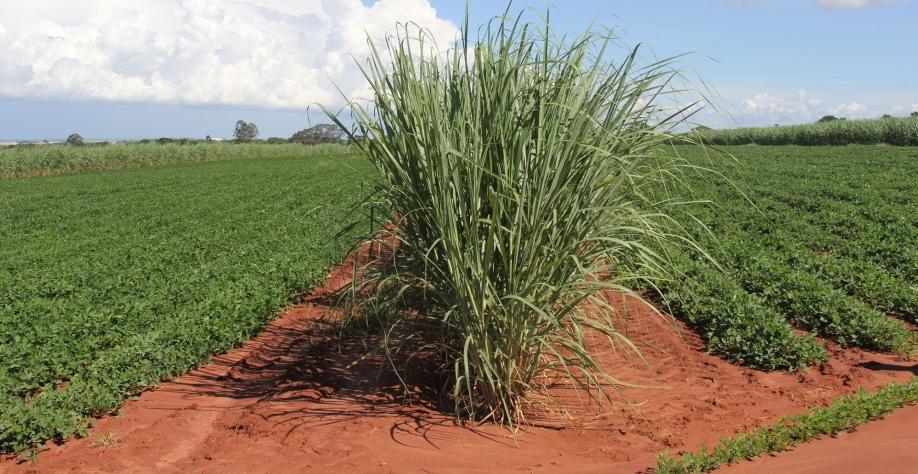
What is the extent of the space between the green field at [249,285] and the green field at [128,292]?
0.07 ft

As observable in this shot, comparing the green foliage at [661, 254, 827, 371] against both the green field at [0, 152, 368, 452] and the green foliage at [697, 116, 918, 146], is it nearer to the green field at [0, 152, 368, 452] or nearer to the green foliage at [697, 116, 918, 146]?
the green field at [0, 152, 368, 452]

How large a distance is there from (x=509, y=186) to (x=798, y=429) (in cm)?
236

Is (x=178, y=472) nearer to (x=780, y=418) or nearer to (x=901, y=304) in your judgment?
(x=780, y=418)

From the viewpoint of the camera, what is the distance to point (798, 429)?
4.37 m

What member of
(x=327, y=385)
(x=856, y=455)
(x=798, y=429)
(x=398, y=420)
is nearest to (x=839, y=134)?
(x=798, y=429)

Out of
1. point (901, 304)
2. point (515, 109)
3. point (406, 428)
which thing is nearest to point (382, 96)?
point (515, 109)

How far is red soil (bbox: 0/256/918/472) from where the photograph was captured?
4320 mm

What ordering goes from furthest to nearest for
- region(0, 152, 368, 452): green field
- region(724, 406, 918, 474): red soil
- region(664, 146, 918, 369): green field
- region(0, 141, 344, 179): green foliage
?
region(0, 141, 344, 179): green foliage
region(664, 146, 918, 369): green field
region(0, 152, 368, 452): green field
region(724, 406, 918, 474): red soil

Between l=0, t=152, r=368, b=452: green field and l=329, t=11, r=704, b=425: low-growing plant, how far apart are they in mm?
834

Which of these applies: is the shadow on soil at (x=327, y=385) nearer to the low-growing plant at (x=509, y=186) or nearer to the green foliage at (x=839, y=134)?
the low-growing plant at (x=509, y=186)

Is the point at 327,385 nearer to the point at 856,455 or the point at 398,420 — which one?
the point at 398,420

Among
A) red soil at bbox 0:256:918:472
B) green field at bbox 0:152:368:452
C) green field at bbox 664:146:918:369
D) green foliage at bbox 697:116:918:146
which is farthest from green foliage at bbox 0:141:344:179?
green foliage at bbox 697:116:918:146

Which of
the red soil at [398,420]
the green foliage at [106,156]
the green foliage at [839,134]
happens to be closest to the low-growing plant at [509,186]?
the red soil at [398,420]

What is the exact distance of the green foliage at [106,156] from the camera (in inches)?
1603
